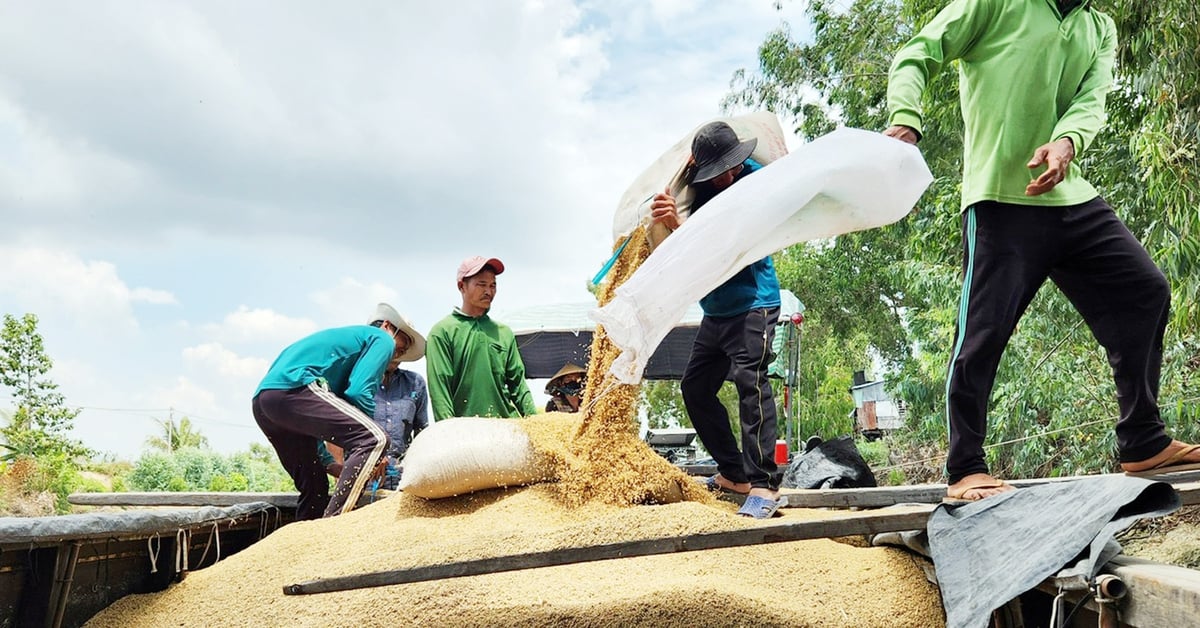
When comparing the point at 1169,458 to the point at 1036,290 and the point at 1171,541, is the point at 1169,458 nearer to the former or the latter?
the point at 1036,290

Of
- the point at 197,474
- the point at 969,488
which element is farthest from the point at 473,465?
the point at 197,474

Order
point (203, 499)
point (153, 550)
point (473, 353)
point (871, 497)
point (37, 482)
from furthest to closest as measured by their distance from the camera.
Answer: point (37, 482)
point (473, 353)
point (203, 499)
point (871, 497)
point (153, 550)

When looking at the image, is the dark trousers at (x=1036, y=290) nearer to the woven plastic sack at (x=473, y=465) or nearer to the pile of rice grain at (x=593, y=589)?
the pile of rice grain at (x=593, y=589)

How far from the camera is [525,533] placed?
92.7 inches

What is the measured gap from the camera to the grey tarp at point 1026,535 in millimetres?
1528

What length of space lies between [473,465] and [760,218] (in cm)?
150

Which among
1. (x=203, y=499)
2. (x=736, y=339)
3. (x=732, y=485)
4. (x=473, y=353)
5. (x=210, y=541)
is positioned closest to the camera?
(x=210, y=541)

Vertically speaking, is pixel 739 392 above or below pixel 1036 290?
below

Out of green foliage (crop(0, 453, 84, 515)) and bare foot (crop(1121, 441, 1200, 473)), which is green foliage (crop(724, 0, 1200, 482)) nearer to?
bare foot (crop(1121, 441, 1200, 473))

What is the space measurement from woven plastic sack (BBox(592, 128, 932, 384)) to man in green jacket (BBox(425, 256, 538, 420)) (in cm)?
238

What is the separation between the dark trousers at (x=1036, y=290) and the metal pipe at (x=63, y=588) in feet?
7.71

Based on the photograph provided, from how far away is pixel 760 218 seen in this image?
2.36 metres

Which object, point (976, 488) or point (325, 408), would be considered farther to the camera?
point (325, 408)

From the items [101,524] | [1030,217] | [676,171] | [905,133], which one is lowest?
[101,524]
